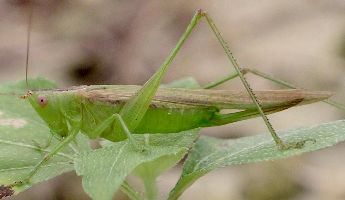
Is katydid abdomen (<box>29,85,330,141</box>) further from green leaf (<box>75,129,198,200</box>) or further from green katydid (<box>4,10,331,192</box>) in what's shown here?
green leaf (<box>75,129,198,200</box>)

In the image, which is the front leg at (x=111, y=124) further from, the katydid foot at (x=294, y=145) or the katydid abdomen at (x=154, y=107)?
the katydid foot at (x=294, y=145)

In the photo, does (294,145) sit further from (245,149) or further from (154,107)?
(154,107)

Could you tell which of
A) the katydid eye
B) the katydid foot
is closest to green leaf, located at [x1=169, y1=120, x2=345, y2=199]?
the katydid foot

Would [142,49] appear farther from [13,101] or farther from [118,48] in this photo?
[13,101]

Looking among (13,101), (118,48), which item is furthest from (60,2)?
(13,101)

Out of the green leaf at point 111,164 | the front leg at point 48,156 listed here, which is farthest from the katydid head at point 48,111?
the green leaf at point 111,164

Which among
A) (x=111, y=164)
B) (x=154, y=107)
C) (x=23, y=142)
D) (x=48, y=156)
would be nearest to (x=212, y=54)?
(x=154, y=107)
